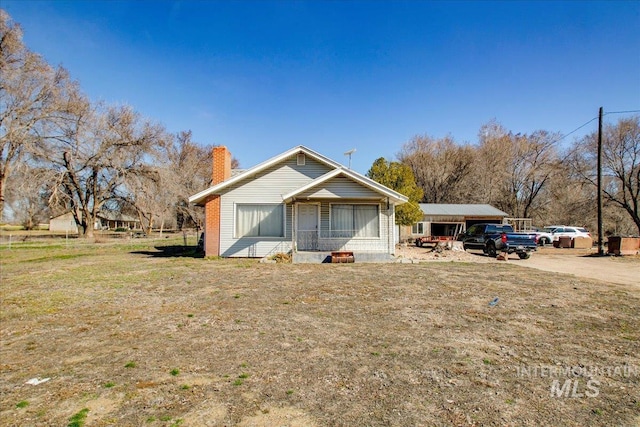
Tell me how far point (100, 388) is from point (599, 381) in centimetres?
560

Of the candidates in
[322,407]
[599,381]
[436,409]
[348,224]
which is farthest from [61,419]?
[348,224]

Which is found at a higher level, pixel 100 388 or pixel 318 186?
pixel 318 186

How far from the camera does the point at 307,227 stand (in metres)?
16.7

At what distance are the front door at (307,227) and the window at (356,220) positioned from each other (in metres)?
0.89

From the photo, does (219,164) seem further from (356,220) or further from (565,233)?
(565,233)

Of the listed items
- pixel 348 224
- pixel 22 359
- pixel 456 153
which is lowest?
pixel 22 359

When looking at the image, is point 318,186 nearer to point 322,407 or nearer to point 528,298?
point 528,298

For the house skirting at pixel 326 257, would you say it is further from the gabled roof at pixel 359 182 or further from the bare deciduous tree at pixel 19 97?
the bare deciduous tree at pixel 19 97

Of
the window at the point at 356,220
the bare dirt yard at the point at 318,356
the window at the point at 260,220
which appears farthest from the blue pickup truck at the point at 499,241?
the window at the point at 260,220

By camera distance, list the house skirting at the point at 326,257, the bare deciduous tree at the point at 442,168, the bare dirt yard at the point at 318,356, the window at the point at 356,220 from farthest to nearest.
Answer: the bare deciduous tree at the point at 442,168, the window at the point at 356,220, the house skirting at the point at 326,257, the bare dirt yard at the point at 318,356

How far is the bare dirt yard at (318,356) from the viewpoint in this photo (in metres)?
3.24

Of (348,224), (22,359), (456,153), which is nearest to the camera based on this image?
(22,359)

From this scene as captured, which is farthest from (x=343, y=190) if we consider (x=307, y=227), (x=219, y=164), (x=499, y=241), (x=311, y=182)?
(x=499, y=241)

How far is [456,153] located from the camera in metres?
47.9
